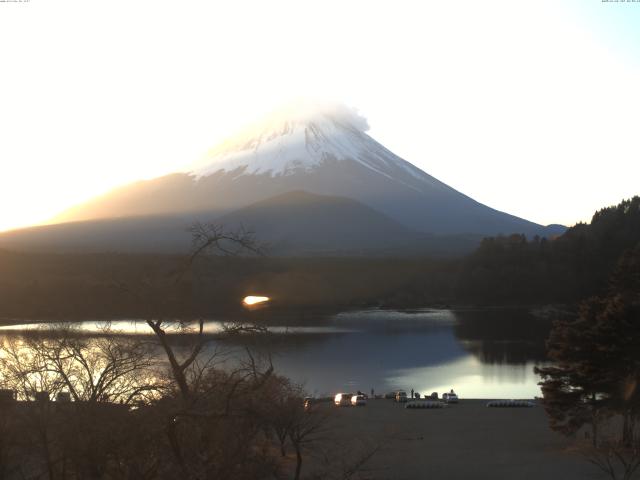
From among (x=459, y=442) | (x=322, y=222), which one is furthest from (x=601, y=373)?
(x=322, y=222)

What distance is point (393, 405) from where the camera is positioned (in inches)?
522

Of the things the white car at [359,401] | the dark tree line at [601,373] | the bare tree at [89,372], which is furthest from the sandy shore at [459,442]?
the bare tree at [89,372]

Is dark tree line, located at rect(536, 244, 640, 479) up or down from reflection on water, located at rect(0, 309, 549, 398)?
up

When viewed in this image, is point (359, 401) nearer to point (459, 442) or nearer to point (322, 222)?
point (459, 442)

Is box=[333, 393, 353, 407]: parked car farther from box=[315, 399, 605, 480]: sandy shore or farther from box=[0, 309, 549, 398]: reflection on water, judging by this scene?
box=[0, 309, 549, 398]: reflection on water

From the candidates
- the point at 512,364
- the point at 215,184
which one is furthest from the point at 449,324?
the point at 215,184

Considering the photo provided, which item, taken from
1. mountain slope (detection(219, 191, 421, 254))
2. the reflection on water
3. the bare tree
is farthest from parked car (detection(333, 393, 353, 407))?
mountain slope (detection(219, 191, 421, 254))

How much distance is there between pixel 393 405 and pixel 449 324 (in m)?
17.3

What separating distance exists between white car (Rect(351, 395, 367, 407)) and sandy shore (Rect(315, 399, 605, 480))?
12 cm

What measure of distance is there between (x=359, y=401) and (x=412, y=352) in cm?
963

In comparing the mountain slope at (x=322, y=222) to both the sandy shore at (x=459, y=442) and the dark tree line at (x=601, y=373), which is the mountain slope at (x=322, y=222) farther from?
the dark tree line at (x=601, y=373)

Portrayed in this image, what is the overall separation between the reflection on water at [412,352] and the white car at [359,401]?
1.49 metres

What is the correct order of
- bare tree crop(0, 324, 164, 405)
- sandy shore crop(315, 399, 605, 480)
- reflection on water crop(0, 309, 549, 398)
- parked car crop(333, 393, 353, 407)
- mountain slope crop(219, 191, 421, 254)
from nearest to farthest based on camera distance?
bare tree crop(0, 324, 164, 405), sandy shore crop(315, 399, 605, 480), parked car crop(333, 393, 353, 407), reflection on water crop(0, 309, 549, 398), mountain slope crop(219, 191, 421, 254)

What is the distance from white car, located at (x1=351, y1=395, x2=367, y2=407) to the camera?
1301cm
